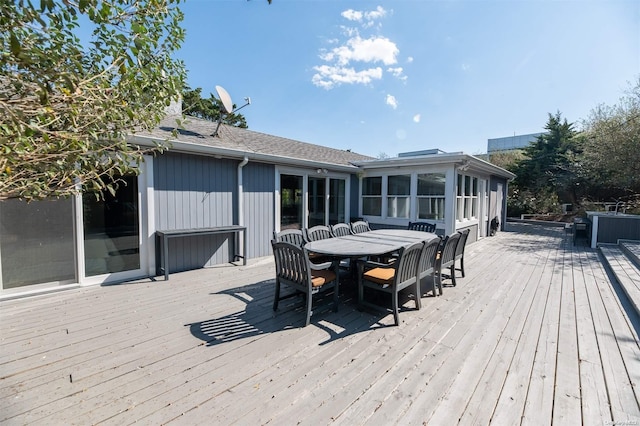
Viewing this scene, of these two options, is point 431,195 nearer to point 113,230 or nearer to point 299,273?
point 299,273

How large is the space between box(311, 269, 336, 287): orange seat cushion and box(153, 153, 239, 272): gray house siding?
9.80 ft

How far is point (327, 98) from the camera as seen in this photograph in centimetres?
1233

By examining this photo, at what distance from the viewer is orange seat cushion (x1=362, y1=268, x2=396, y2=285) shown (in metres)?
3.38

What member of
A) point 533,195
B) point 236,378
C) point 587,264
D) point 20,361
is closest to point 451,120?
point 587,264

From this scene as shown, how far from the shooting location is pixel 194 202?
17.7 ft

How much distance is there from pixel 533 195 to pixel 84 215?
22.6 metres

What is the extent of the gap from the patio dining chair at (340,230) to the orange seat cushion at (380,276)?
5.88ft

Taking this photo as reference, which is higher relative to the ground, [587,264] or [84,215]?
[84,215]

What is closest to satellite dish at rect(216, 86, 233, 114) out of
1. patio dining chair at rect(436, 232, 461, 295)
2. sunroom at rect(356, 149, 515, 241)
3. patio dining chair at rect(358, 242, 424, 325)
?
sunroom at rect(356, 149, 515, 241)

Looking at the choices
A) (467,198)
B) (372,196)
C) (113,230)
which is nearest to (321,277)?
(113,230)

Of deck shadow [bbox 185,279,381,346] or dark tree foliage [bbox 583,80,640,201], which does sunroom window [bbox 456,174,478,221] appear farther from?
dark tree foliage [bbox 583,80,640,201]

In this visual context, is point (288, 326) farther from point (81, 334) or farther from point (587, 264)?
point (587, 264)

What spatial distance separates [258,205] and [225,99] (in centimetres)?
251

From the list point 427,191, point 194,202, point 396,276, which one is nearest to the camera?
point 396,276
